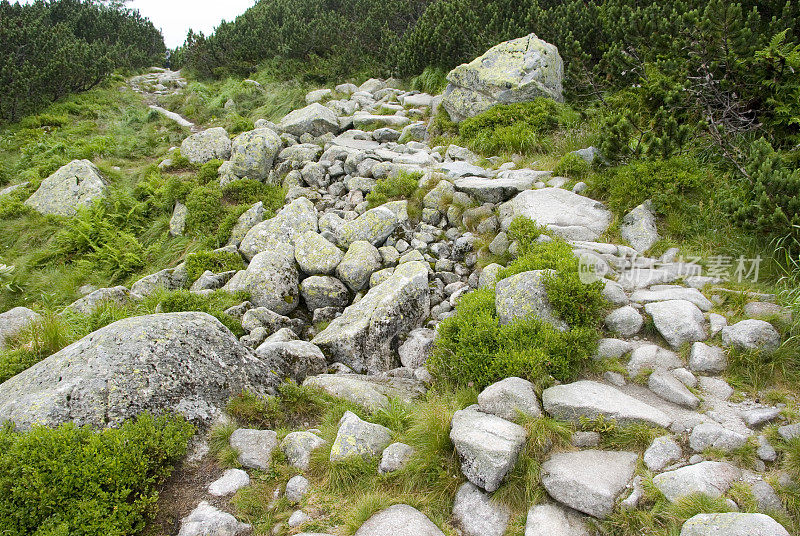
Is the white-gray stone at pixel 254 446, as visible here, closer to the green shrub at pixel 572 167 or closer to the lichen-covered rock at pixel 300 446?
the lichen-covered rock at pixel 300 446

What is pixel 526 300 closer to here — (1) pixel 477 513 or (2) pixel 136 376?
(1) pixel 477 513

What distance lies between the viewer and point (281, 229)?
400 inches

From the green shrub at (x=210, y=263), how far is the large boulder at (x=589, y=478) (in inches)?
305

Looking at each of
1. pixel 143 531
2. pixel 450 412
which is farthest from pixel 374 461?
pixel 143 531

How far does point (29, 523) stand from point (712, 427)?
592cm

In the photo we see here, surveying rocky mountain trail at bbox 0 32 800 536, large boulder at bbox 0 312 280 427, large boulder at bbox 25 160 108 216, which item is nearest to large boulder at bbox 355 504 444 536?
rocky mountain trail at bbox 0 32 800 536

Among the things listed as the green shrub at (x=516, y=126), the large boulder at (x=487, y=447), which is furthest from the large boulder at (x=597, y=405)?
the green shrub at (x=516, y=126)

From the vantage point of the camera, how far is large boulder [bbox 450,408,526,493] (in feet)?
13.4

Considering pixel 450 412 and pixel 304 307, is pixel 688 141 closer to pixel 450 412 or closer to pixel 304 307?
pixel 450 412

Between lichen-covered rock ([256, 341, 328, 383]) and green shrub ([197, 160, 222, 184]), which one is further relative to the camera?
green shrub ([197, 160, 222, 184])

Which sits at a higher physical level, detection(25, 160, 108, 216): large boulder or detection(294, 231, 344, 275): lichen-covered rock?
detection(25, 160, 108, 216): large boulder

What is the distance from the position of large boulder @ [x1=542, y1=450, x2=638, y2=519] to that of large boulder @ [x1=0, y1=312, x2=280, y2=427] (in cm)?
367

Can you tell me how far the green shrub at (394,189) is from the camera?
10.4 m

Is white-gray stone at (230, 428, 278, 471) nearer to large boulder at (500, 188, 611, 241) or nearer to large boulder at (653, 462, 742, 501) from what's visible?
large boulder at (653, 462, 742, 501)
